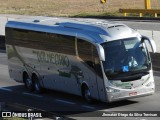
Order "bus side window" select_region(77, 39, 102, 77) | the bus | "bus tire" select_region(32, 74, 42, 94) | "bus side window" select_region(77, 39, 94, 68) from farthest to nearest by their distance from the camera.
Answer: "bus tire" select_region(32, 74, 42, 94) → "bus side window" select_region(77, 39, 94, 68) → "bus side window" select_region(77, 39, 102, 77) → the bus

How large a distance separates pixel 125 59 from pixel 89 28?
169 cm

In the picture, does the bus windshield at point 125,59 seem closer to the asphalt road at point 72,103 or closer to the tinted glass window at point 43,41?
the asphalt road at point 72,103

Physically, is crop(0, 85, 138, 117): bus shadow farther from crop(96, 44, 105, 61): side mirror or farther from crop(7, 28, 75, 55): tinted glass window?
crop(7, 28, 75, 55): tinted glass window

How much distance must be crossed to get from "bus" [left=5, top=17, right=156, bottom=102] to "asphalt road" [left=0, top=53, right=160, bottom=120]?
1.09 feet

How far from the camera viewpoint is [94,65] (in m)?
18.5

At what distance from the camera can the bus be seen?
59.5ft

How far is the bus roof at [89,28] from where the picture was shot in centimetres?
1848

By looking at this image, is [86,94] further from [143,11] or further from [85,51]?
[143,11]

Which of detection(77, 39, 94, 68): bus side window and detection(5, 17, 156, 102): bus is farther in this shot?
detection(77, 39, 94, 68): bus side window

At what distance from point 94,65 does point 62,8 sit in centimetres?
5790

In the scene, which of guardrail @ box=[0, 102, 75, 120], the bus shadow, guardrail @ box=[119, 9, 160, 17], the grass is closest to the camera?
guardrail @ box=[0, 102, 75, 120]

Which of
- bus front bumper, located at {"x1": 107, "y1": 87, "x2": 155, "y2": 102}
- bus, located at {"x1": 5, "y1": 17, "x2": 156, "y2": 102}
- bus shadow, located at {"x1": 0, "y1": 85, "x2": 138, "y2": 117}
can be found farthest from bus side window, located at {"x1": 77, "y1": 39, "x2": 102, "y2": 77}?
bus shadow, located at {"x1": 0, "y1": 85, "x2": 138, "y2": 117}

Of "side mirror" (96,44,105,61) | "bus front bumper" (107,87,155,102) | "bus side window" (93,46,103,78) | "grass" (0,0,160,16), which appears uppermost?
"side mirror" (96,44,105,61)

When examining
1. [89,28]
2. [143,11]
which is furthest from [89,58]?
[143,11]
